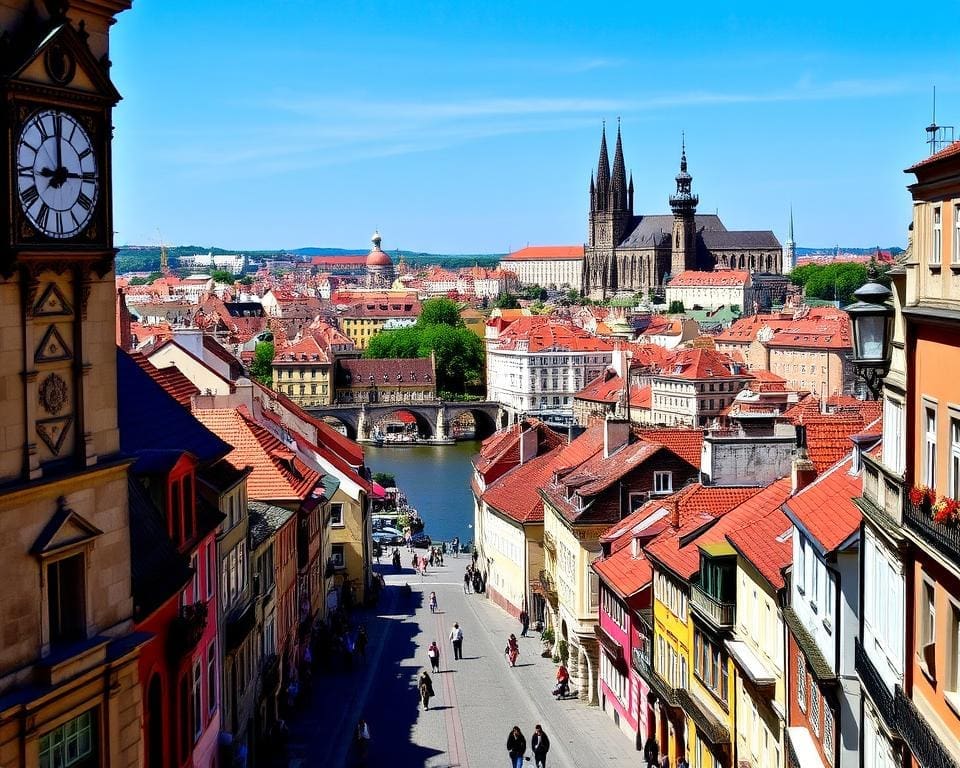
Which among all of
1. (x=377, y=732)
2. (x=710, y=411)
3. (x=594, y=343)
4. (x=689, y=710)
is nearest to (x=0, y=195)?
(x=689, y=710)

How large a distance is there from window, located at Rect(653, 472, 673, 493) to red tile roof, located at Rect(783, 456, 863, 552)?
15.4m

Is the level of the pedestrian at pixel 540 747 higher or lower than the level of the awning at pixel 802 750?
lower

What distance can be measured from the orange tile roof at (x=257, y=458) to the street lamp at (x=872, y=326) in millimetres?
18207

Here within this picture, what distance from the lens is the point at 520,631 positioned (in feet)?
137

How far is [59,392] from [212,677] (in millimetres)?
10097

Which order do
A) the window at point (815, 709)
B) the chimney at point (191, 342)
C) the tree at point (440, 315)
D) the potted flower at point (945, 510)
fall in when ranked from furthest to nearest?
the tree at point (440, 315) → the chimney at point (191, 342) → the window at point (815, 709) → the potted flower at point (945, 510)

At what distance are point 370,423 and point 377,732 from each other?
105m

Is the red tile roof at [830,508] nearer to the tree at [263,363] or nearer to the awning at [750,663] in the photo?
the awning at [750,663]

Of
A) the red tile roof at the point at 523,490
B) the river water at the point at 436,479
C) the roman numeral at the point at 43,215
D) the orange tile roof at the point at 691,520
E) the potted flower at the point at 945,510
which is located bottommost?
the river water at the point at 436,479

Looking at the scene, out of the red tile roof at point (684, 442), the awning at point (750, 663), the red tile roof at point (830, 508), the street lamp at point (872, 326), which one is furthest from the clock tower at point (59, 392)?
the red tile roof at point (684, 442)

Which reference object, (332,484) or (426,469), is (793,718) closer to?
(332,484)

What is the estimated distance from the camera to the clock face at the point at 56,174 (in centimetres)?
1179

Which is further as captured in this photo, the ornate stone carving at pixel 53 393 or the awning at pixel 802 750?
the awning at pixel 802 750

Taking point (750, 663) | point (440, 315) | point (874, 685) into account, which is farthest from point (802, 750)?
point (440, 315)
